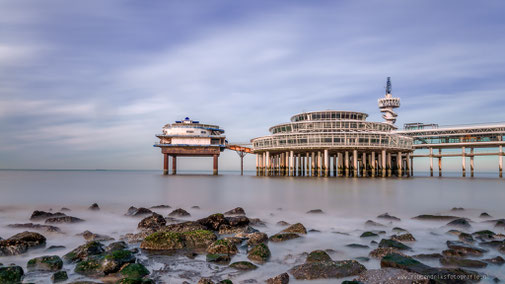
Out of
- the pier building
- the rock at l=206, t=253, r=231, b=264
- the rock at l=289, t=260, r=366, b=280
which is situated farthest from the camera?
the pier building

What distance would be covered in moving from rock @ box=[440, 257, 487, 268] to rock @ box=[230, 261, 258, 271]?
5095mm

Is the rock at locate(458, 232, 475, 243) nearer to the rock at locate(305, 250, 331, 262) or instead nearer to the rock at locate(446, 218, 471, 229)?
the rock at locate(446, 218, 471, 229)

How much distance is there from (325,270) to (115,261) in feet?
16.9

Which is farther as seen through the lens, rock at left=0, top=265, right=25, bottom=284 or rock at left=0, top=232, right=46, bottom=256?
rock at left=0, top=232, right=46, bottom=256

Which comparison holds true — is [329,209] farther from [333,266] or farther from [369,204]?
[333,266]

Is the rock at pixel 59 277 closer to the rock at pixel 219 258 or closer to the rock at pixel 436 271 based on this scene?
the rock at pixel 219 258

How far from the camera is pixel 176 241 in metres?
10.4

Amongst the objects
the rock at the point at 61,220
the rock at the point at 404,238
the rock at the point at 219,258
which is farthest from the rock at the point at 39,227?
the rock at the point at 404,238

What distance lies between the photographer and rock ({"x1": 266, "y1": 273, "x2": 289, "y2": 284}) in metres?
7.26

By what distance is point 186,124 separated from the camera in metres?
83.8

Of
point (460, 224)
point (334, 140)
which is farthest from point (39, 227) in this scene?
point (334, 140)

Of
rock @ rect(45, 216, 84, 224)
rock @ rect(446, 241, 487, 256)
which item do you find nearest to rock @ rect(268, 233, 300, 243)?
rock @ rect(446, 241, 487, 256)

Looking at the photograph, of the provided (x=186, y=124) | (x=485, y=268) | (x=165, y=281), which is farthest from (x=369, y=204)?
(x=186, y=124)

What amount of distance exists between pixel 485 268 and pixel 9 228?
692 inches
